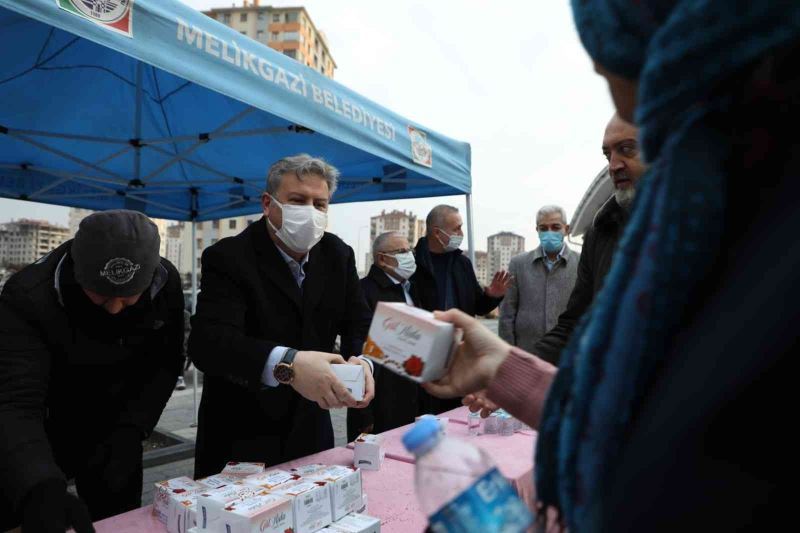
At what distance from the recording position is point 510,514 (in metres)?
0.60

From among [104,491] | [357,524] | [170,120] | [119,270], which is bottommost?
[104,491]

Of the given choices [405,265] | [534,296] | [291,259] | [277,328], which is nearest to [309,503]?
[277,328]

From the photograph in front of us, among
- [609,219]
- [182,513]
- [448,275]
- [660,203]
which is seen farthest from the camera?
[448,275]

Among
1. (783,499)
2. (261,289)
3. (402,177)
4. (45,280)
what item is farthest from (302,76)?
(783,499)

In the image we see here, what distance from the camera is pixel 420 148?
13.9ft

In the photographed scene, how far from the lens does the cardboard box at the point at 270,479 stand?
1577 millimetres

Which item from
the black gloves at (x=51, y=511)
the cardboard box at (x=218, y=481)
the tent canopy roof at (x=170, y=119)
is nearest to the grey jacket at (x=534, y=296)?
the tent canopy roof at (x=170, y=119)

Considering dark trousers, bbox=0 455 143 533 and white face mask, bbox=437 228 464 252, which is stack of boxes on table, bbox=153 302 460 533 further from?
white face mask, bbox=437 228 464 252

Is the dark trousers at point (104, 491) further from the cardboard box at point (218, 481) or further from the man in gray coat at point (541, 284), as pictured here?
the man in gray coat at point (541, 284)

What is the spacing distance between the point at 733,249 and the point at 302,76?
10.00 feet

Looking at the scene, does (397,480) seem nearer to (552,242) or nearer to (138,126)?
(552,242)

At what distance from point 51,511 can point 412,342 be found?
3.57ft

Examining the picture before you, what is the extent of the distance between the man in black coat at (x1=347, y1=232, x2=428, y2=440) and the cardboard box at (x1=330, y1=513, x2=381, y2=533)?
168 centimetres

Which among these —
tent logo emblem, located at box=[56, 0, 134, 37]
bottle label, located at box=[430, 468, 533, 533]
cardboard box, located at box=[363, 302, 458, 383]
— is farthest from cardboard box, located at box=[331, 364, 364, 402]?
tent logo emblem, located at box=[56, 0, 134, 37]
